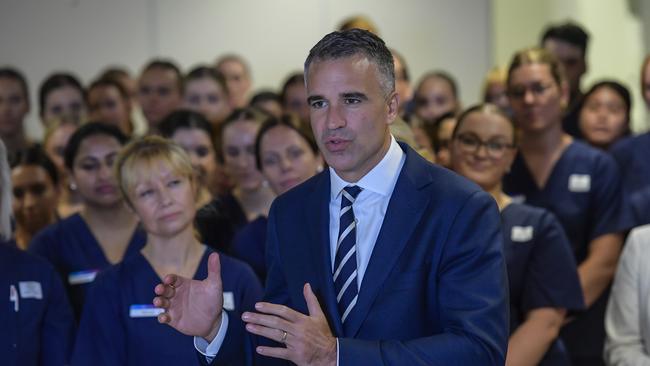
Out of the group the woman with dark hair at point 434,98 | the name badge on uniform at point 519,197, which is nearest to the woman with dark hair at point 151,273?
the name badge on uniform at point 519,197

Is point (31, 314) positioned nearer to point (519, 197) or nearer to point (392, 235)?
point (392, 235)

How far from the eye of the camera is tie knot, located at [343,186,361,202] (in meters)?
2.34

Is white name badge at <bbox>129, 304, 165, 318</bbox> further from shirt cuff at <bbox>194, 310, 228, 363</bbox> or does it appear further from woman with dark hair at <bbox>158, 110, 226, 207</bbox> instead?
woman with dark hair at <bbox>158, 110, 226, 207</bbox>

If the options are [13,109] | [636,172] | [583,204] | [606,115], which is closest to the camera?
[583,204]

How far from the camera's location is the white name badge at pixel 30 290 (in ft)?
10.4

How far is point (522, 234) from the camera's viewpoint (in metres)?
3.53

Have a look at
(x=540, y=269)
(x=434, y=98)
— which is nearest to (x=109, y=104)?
(x=434, y=98)

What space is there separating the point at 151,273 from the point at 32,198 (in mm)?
1111

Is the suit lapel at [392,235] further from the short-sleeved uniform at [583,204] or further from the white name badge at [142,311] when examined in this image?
the short-sleeved uniform at [583,204]

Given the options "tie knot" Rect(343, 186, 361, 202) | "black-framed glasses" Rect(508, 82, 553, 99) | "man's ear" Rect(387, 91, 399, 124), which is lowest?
"tie knot" Rect(343, 186, 361, 202)

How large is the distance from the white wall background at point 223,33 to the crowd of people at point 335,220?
985 mm

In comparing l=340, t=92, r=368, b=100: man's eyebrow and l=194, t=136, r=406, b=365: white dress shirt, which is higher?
l=340, t=92, r=368, b=100: man's eyebrow

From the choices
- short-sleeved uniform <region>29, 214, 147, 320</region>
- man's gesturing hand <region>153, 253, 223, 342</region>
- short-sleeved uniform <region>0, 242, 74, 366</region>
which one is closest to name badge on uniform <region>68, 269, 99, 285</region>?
short-sleeved uniform <region>29, 214, 147, 320</region>

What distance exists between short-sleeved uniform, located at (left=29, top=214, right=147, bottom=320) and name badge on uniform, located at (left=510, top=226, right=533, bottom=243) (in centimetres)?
127
